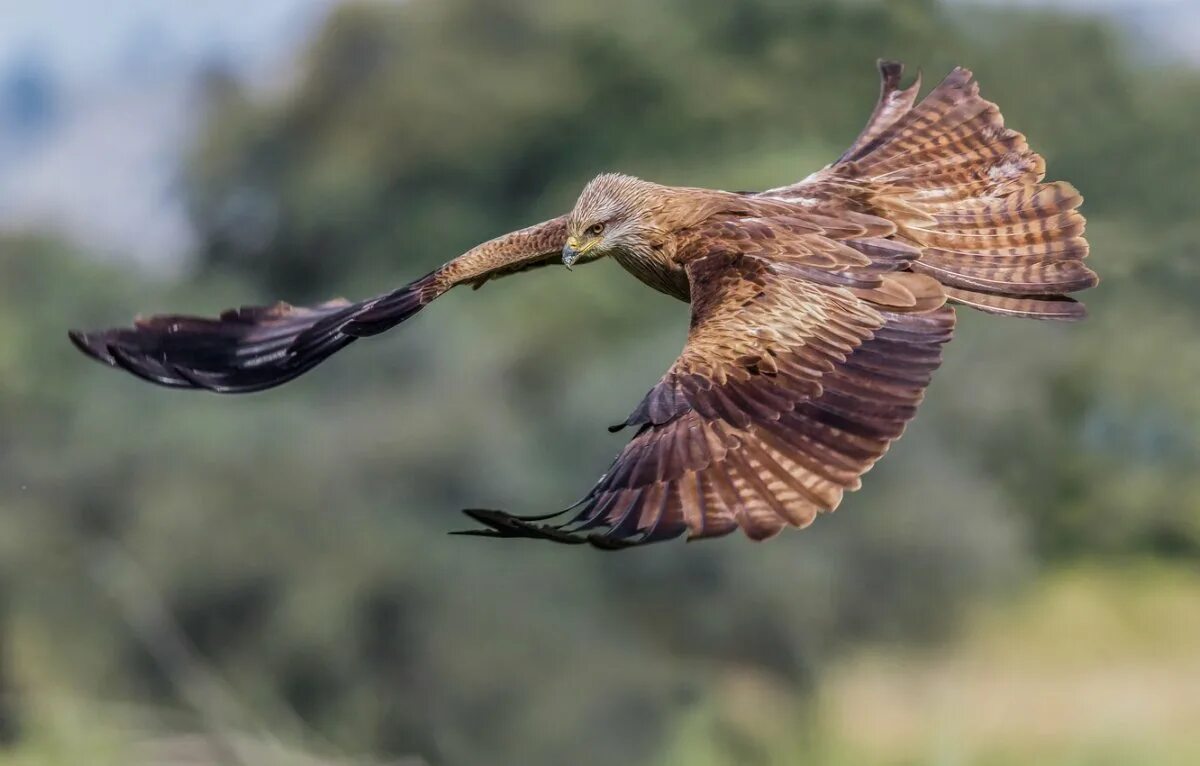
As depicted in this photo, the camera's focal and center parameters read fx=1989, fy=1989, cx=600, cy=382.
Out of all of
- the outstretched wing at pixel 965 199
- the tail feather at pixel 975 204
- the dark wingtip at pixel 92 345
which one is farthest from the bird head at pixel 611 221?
the dark wingtip at pixel 92 345

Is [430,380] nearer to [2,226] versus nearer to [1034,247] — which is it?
[2,226]

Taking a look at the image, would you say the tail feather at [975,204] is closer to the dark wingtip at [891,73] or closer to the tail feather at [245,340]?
the dark wingtip at [891,73]

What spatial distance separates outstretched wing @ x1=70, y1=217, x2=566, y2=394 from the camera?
6500 mm

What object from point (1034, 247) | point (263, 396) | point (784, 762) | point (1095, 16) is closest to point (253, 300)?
point (263, 396)

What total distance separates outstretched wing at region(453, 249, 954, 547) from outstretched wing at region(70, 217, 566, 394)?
101cm

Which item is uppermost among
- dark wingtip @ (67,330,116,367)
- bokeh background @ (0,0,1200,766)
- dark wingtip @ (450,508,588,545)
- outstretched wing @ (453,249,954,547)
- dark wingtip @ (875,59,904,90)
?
bokeh background @ (0,0,1200,766)

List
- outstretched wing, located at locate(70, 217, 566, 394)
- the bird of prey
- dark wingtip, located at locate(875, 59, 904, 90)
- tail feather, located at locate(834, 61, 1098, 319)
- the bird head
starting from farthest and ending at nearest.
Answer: dark wingtip, located at locate(875, 59, 904, 90) → outstretched wing, located at locate(70, 217, 566, 394) → the bird head → tail feather, located at locate(834, 61, 1098, 319) → the bird of prey

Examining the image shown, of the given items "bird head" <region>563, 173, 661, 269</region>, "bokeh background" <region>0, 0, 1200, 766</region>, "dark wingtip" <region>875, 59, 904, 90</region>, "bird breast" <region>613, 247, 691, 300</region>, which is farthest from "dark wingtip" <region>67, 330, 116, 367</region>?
"bokeh background" <region>0, 0, 1200, 766</region>

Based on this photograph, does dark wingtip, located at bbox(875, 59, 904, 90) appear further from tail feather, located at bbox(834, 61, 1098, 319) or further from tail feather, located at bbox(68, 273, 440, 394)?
tail feather, located at bbox(68, 273, 440, 394)

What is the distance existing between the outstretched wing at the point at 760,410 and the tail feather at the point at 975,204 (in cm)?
48

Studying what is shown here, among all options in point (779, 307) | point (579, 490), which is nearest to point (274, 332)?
point (779, 307)

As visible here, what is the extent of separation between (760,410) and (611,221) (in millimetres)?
1362

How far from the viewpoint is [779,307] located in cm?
563

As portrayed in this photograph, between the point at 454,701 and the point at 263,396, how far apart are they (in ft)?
20.4
